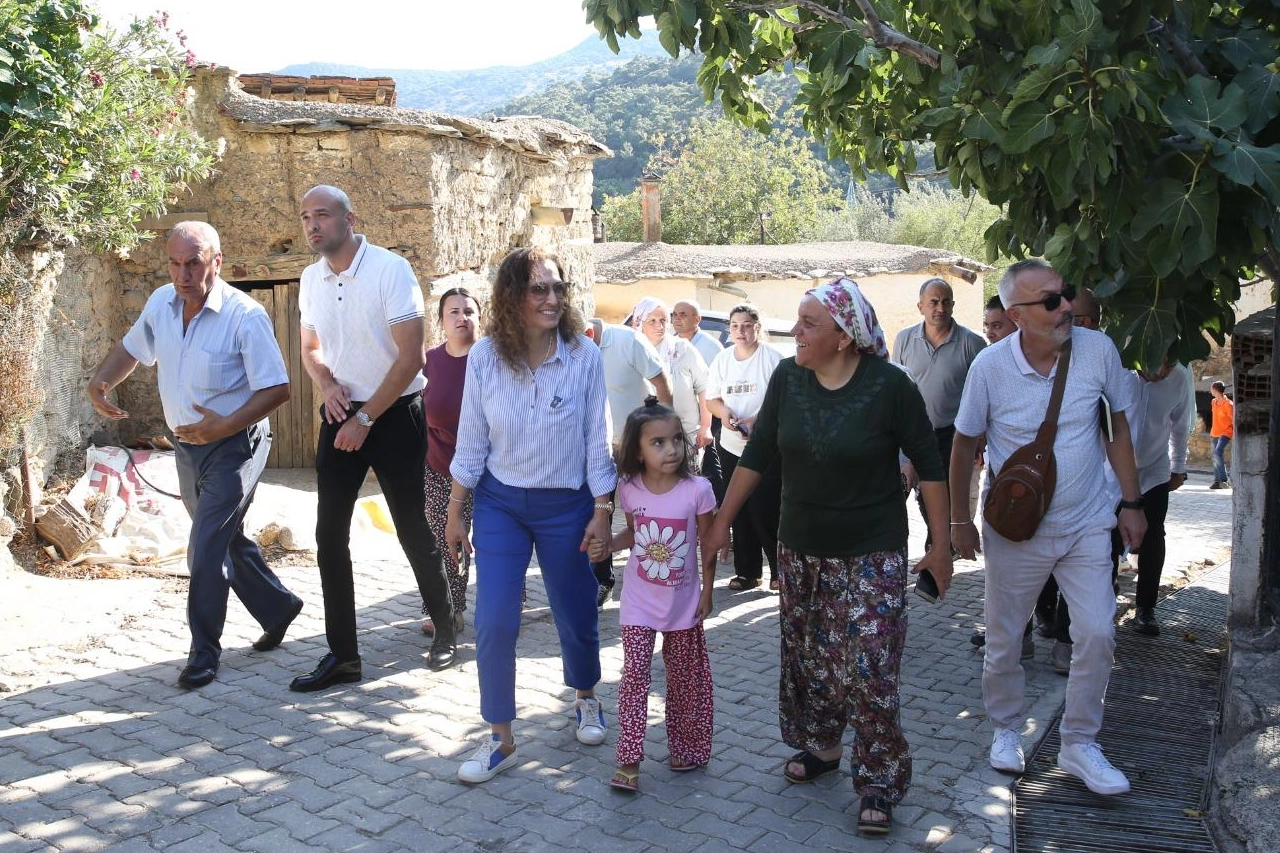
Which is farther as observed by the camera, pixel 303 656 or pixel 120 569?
pixel 120 569

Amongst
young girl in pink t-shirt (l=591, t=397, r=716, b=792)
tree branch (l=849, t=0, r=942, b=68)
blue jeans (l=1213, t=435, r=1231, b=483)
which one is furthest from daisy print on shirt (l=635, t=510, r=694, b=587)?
blue jeans (l=1213, t=435, r=1231, b=483)

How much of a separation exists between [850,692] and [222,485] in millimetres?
3052

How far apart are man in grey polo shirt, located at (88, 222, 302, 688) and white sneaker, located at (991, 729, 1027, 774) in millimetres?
3465

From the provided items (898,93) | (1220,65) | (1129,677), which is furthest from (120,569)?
(1220,65)

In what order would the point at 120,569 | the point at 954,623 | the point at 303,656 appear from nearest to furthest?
the point at 303,656 → the point at 954,623 → the point at 120,569

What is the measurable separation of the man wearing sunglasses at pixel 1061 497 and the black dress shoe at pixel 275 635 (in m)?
3.25

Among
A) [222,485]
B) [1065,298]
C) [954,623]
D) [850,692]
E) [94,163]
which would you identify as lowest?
[954,623]

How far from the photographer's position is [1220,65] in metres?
5.27

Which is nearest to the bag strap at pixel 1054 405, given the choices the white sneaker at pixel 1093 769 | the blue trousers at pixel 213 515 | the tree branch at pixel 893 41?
the white sneaker at pixel 1093 769

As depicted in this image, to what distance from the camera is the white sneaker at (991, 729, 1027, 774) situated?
15.9 ft

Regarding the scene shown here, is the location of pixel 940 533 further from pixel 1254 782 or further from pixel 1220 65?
pixel 1220 65

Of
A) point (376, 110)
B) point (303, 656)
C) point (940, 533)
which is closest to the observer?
point (940, 533)

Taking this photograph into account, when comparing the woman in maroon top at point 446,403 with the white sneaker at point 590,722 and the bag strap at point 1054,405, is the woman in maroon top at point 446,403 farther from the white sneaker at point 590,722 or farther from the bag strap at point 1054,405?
the bag strap at point 1054,405

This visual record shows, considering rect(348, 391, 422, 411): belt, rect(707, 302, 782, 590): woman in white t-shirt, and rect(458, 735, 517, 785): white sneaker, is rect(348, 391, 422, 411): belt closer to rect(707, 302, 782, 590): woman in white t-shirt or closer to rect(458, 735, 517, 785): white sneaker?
rect(458, 735, 517, 785): white sneaker
